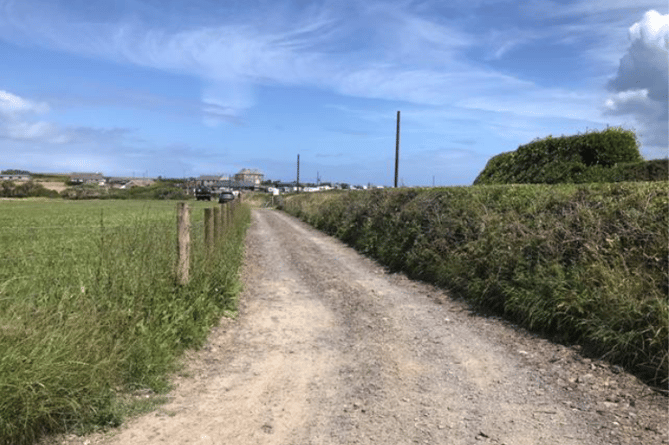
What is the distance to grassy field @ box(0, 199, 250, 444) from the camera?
3.53 metres

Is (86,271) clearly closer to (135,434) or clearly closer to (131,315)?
(131,315)

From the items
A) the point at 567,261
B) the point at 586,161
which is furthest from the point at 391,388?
the point at 586,161

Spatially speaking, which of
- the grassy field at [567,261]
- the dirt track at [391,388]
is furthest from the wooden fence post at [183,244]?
the grassy field at [567,261]

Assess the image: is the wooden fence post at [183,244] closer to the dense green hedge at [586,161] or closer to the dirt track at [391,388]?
the dirt track at [391,388]

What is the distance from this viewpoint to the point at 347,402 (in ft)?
14.3

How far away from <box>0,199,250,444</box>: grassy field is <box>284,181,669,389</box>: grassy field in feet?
13.9

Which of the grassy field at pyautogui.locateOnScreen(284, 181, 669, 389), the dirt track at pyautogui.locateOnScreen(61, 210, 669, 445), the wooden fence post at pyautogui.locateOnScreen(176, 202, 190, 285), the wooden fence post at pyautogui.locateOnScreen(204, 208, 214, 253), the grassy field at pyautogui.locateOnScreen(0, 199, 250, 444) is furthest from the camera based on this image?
the wooden fence post at pyautogui.locateOnScreen(204, 208, 214, 253)

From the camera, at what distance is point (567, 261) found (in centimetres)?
702

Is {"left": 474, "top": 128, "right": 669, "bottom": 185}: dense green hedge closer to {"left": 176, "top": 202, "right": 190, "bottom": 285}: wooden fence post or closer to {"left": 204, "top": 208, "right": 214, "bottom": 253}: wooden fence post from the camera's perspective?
{"left": 204, "top": 208, "right": 214, "bottom": 253}: wooden fence post

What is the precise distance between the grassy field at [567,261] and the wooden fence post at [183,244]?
4393mm

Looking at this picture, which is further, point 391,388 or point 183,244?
point 183,244

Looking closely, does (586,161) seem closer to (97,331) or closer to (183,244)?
(183,244)

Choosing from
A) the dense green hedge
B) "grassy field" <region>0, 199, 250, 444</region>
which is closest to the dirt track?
"grassy field" <region>0, 199, 250, 444</region>

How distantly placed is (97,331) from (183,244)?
228cm
